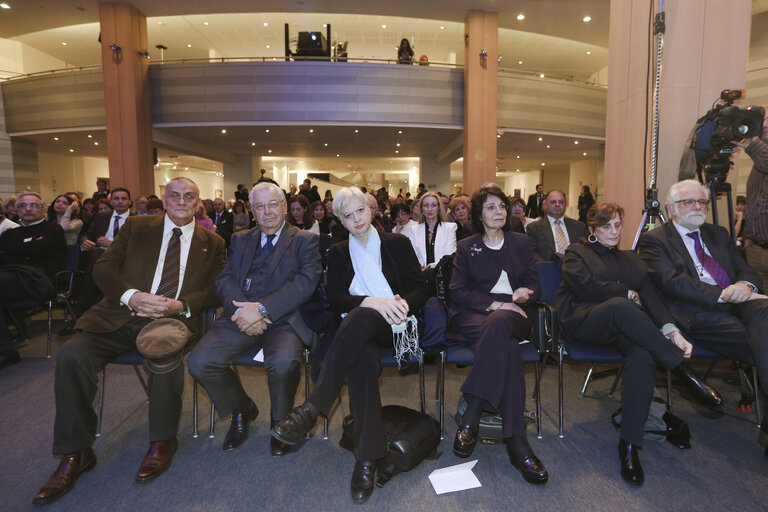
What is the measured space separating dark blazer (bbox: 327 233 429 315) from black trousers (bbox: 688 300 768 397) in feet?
5.28

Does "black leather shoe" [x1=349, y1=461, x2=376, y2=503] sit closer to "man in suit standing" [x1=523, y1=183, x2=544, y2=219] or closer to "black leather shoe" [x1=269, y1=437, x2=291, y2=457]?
"black leather shoe" [x1=269, y1=437, x2=291, y2=457]

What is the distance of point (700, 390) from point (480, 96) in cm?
1031

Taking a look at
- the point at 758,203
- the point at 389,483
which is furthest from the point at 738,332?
the point at 389,483

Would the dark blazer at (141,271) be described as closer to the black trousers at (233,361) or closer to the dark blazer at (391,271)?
the black trousers at (233,361)

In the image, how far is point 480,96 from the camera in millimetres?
11469

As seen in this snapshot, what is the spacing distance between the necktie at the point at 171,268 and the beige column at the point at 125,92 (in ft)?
33.9

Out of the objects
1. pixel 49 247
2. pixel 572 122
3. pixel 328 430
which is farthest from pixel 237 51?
pixel 328 430

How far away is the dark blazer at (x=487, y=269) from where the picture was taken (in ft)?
8.57

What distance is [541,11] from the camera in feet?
37.3

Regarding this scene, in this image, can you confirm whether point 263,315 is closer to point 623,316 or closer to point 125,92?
point 623,316

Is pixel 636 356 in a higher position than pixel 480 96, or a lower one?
lower

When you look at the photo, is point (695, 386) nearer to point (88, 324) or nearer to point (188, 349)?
point (188, 349)

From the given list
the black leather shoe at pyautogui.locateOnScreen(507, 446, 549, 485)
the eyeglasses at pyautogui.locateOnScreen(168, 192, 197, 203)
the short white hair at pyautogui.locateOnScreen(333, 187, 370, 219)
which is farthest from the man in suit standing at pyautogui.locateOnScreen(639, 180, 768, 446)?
the eyeglasses at pyautogui.locateOnScreen(168, 192, 197, 203)

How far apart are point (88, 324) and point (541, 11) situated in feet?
42.5
